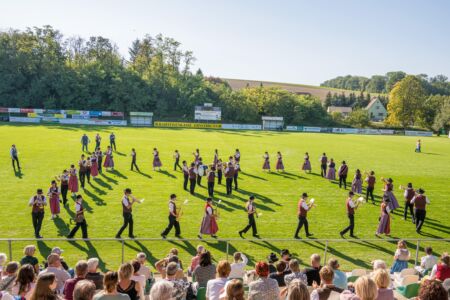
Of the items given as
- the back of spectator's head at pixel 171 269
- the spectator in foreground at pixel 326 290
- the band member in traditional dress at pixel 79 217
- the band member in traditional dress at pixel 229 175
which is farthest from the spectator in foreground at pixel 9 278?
the band member in traditional dress at pixel 229 175

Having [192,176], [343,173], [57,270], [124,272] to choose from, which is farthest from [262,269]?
[343,173]

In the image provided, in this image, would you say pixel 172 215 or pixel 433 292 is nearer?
pixel 433 292

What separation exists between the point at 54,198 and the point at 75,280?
33.5 feet

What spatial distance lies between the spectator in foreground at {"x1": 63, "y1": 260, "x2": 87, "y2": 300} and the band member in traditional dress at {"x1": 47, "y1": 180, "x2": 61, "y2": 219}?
9914 mm

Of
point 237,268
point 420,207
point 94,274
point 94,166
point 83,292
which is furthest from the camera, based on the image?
point 94,166

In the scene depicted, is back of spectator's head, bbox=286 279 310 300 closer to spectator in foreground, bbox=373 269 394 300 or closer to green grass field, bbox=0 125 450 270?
spectator in foreground, bbox=373 269 394 300

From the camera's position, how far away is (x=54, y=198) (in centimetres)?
1531

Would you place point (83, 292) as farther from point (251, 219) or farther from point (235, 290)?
point (251, 219)

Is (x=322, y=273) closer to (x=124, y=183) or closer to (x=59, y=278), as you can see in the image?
(x=59, y=278)

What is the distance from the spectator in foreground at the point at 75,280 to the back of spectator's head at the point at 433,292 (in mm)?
5154

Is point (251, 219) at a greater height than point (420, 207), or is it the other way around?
point (420, 207)

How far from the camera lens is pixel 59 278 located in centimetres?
717

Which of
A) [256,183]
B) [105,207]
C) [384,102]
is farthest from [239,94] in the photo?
[105,207]

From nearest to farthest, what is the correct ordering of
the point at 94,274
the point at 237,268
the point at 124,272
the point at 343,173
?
the point at 124,272
the point at 94,274
the point at 237,268
the point at 343,173
